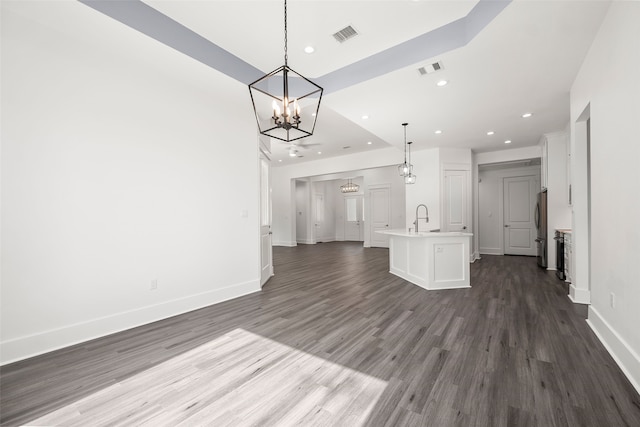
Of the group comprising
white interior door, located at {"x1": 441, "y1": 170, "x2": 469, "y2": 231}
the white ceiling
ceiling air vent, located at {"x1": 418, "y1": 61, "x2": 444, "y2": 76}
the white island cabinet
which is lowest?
the white island cabinet

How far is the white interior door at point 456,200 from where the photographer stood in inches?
275

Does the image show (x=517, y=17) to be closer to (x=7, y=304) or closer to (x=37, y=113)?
(x=37, y=113)

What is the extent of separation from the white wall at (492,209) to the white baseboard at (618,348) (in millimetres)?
6100

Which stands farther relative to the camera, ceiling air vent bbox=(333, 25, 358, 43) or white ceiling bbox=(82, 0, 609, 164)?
ceiling air vent bbox=(333, 25, 358, 43)

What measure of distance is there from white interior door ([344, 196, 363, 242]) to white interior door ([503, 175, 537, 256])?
5.89 meters

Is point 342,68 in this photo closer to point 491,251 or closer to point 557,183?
point 557,183

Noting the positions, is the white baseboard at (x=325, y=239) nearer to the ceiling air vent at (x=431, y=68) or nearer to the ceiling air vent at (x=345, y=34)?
the ceiling air vent at (x=431, y=68)

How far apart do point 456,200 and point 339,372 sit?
6.22 meters

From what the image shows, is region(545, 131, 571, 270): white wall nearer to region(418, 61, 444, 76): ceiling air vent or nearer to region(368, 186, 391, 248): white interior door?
region(418, 61, 444, 76): ceiling air vent

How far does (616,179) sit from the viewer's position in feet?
7.30

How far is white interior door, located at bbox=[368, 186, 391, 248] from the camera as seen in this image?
1054 cm

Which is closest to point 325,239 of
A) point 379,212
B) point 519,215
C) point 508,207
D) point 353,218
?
point 353,218

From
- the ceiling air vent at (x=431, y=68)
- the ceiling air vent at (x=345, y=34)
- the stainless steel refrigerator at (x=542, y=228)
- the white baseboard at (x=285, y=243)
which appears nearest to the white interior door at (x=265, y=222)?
the ceiling air vent at (x=345, y=34)

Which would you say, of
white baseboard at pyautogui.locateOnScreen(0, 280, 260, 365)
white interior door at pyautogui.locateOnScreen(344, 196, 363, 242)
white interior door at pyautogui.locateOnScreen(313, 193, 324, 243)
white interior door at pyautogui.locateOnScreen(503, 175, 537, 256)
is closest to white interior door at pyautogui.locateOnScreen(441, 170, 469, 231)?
white interior door at pyautogui.locateOnScreen(503, 175, 537, 256)
